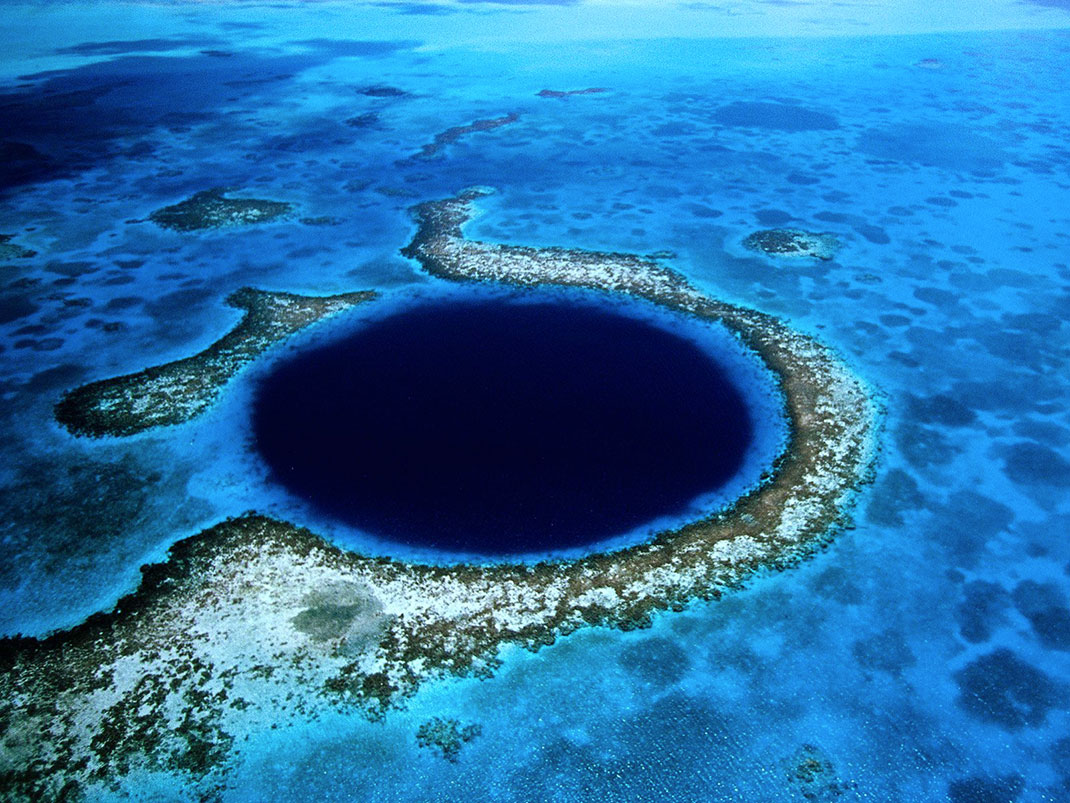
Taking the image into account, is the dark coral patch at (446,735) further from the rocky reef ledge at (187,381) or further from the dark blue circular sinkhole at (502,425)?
the rocky reef ledge at (187,381)

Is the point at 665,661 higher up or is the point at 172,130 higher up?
the point at 172,130

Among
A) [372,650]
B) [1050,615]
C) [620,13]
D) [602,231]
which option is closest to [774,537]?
[1050,615]

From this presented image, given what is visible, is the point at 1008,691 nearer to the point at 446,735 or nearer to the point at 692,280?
the point at 446,735

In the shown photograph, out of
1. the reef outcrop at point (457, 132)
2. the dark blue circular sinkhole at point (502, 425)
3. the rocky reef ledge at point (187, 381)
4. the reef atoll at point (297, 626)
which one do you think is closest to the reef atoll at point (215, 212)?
the rocky reef ledge at point (187, 381)

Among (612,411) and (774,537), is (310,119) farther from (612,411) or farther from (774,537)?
(774,537)

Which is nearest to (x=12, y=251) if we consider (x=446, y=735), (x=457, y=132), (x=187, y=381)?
(x=187, y=381)

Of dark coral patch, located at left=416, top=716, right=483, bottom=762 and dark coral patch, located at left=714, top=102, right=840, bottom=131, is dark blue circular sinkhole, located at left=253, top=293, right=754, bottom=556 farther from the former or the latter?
dark coral patch, located at left=714, top=102, right=840, bottom=131

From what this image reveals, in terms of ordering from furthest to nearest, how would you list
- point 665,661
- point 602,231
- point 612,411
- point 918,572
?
point 602,231, point 612,411, point 918,572, point 665,661
